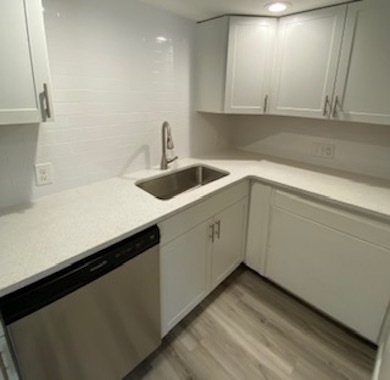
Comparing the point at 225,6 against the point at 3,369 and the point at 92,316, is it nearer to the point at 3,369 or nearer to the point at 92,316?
the point at 92,316

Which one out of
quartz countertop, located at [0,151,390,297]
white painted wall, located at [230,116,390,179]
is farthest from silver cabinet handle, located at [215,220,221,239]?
white painted wall, located at [230,116,390,179]

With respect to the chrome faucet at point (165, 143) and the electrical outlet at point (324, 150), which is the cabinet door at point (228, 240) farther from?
the electrical outlet at point (324, 150)

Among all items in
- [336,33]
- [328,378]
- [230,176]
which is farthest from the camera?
[230,176]

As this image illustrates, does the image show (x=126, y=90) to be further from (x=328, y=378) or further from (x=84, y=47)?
(x=328, y=378)

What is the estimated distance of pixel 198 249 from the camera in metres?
1.63

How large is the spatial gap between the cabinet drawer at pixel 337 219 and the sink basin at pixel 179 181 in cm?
50

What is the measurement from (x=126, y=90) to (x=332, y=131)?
1.61m

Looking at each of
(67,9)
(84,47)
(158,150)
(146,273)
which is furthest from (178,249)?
(67,9)

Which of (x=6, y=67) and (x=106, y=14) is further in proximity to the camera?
(x=106, y=14)

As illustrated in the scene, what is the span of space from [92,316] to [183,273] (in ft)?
1.99

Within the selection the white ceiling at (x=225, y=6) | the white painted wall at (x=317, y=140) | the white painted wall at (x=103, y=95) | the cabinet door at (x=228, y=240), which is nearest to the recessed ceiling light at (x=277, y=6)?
the white ceiling at (x=225, y=6)

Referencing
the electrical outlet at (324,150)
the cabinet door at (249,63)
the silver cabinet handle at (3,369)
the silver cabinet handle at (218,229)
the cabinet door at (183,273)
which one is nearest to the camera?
the silver cabinet handle at (3,369)

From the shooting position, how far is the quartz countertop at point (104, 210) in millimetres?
938

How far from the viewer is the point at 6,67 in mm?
946
